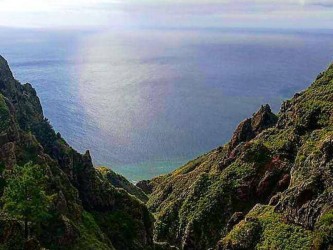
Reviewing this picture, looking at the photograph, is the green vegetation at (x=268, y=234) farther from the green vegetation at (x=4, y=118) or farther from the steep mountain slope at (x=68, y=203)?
the green vegetation at (x=4, y=118)

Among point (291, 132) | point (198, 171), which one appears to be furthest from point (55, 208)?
point (198, 171)

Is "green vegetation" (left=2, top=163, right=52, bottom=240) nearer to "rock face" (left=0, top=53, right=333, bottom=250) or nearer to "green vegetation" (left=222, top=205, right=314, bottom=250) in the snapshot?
"rock face" (left=0, top=53, right=333, bottom=250)

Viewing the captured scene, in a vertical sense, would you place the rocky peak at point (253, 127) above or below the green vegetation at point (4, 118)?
above

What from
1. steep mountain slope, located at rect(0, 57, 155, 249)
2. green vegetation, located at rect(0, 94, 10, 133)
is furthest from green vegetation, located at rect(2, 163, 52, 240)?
green vegetation, located at rect(0, 94, 10, 133)

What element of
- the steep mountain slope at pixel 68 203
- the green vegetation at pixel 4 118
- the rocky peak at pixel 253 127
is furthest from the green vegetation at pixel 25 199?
the rocky peak at pixel 253 127

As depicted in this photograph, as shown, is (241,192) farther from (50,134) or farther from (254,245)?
(50,134)

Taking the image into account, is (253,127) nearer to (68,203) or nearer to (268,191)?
(268,191)
